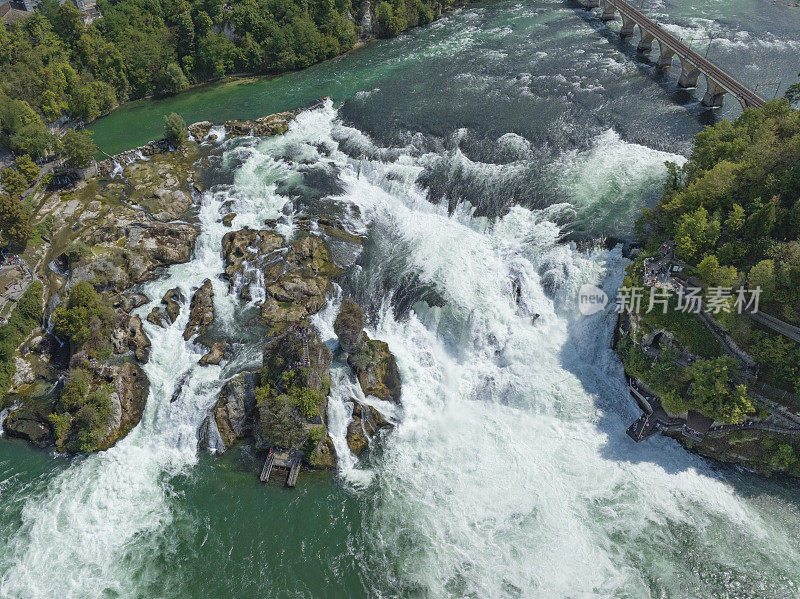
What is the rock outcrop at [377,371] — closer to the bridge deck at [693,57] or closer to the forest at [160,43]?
the bridge deck at [693,57]

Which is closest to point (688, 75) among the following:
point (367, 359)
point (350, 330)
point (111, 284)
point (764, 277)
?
point (764, 277)

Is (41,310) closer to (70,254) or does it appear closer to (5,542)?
(70,254)

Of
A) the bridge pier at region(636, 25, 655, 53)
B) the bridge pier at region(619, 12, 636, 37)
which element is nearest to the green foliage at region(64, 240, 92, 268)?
the bridge pier at region(636, 25, 655, 53)

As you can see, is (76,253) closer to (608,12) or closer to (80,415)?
(80,415)

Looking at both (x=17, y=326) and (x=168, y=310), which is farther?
(x=168, y=310)

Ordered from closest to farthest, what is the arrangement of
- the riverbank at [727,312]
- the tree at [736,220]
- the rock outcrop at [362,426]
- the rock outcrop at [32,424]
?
the riverbank at [727,312]
the rock outcrop at [362,426]
the rock outcrop at [32,424]
the tree at [736,220]

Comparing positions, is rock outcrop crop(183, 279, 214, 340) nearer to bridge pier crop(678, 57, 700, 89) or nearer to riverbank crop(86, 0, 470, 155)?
riverbank crop(86, 0, 470, 155)

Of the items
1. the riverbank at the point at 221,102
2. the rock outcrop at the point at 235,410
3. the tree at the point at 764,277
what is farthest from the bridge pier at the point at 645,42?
the rock outcrop at the point at 235,410
